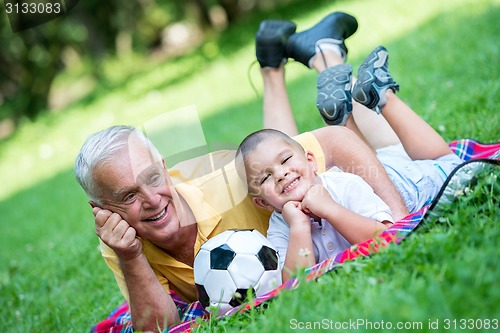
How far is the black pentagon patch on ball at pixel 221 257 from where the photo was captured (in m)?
2.83

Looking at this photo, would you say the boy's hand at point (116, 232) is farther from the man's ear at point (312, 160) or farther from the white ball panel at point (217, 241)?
the man's ear at point (312, 160)

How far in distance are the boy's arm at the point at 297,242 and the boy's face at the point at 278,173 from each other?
12cm

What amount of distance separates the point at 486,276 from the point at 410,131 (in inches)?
67.1

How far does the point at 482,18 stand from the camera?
7402mm

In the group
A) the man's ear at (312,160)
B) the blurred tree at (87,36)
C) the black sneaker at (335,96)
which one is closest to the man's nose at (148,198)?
the man's ear at (312,160)

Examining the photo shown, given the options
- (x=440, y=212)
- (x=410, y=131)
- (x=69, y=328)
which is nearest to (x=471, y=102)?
(x=410, y=131)

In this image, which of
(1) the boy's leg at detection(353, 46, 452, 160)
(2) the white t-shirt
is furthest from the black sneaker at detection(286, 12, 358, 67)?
(2) the white t-shirt

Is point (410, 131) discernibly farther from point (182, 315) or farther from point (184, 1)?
point (184, 1)

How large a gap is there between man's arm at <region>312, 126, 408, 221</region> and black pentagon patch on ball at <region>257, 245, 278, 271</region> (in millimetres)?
646

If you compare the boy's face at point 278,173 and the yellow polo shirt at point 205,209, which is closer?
the boy's face at point 278,173

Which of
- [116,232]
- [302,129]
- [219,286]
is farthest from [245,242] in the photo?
[302,129]

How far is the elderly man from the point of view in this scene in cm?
283

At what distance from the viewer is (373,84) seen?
337cm

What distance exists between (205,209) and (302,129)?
2886mm
